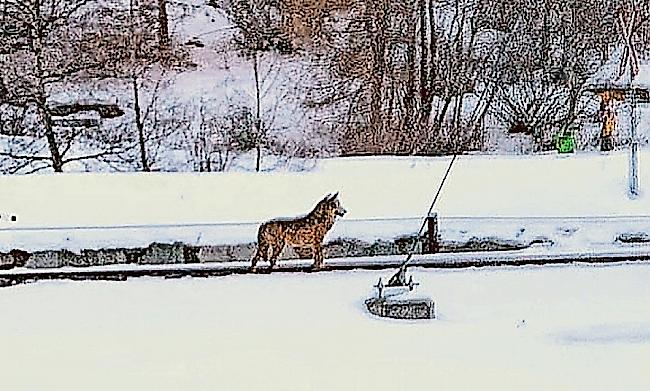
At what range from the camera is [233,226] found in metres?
7.12

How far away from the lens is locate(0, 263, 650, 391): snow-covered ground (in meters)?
4.32

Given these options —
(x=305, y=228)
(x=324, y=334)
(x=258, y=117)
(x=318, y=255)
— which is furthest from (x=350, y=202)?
(x=258, y=117)

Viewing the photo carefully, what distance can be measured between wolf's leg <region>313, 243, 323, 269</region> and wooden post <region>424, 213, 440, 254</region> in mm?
1284

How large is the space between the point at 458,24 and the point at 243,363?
7790 mm

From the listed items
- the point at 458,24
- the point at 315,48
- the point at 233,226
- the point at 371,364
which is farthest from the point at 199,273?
the point at 458,24

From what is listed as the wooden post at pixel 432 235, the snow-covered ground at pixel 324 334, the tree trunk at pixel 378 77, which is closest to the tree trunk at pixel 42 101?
the tree trunk at pixel 378 77

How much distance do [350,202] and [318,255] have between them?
188 cm

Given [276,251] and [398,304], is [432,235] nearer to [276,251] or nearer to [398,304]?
[276,251]

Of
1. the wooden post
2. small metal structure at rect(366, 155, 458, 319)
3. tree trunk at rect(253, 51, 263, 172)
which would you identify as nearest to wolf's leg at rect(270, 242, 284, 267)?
small metal structure at rect(366, 155, 458, 319)

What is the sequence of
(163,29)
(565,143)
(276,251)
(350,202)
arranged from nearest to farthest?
(276,251) < (350,202) < (565,143) < (163,29)

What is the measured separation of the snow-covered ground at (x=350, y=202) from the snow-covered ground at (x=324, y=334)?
1.35 meters

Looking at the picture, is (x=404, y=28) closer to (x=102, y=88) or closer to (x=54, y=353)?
(x=102, y=88)

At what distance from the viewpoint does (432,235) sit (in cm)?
700

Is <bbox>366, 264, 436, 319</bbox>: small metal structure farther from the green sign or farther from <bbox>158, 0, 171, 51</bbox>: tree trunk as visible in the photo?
<bbox>158, 0, 171, 51</bbox>: tree trunk
